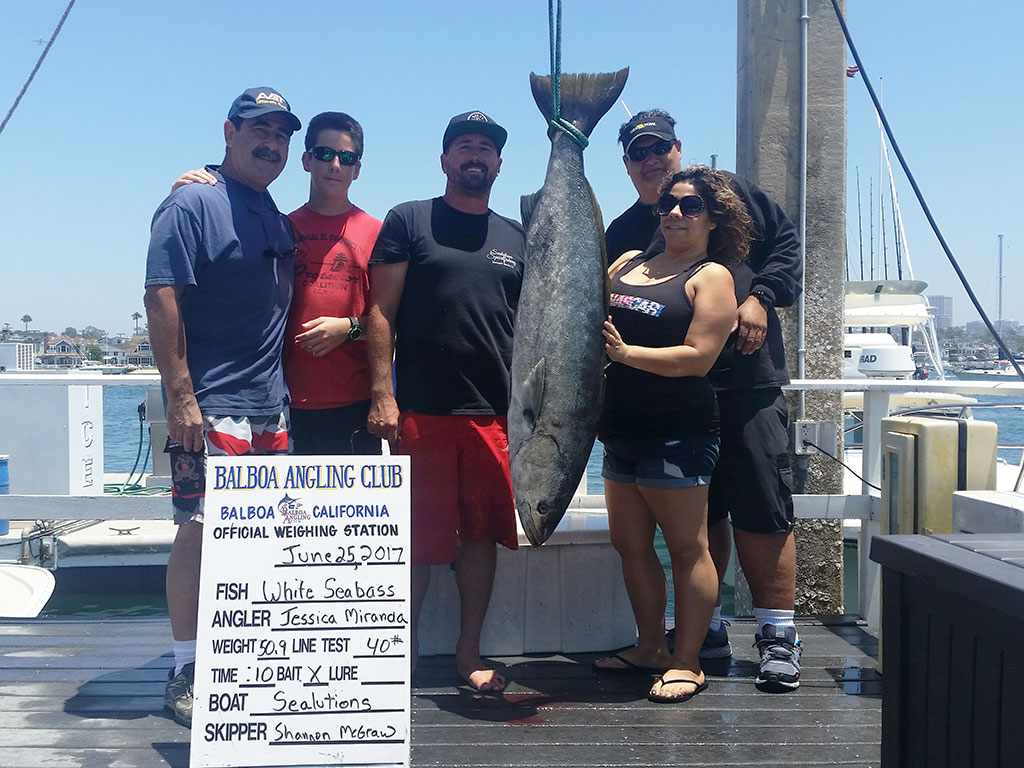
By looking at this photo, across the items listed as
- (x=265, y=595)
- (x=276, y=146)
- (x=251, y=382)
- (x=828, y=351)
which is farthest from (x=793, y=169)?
(x=265, y=595)

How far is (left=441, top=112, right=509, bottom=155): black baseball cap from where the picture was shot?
278cm

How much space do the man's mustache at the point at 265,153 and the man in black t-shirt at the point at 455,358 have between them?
1.33 ft

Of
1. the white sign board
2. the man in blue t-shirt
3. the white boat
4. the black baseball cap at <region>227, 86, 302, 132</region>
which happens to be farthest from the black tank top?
the white boat

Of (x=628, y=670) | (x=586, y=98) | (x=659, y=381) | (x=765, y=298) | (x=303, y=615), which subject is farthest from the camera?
(x=628, y=670)

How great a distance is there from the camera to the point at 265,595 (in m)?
2.20

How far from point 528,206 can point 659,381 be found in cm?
66

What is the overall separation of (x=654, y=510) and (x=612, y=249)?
Answer: 97cm

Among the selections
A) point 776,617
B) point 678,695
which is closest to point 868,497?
point 776,617

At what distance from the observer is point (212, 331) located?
255 cm

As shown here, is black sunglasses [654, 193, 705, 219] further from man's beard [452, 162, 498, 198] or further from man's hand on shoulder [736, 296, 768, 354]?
man's beard [452, 162, 498, 198]

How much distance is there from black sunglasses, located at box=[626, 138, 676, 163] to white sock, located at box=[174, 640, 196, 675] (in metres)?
2.11

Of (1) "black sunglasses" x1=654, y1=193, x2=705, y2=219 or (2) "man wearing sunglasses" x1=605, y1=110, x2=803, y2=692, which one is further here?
(2) "man wearing sunglasses" x1=605, y1=110, x2=803, y2=692

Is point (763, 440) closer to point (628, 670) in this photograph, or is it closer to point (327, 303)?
point (628, 670)

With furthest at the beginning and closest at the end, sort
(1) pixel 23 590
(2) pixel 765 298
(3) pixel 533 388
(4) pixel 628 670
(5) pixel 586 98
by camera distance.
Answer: (1) pixel 23 590, (4) pixel 628 670, (2) pixel 765 298, (5) pixel 586 98, (3) pixel 533 388
